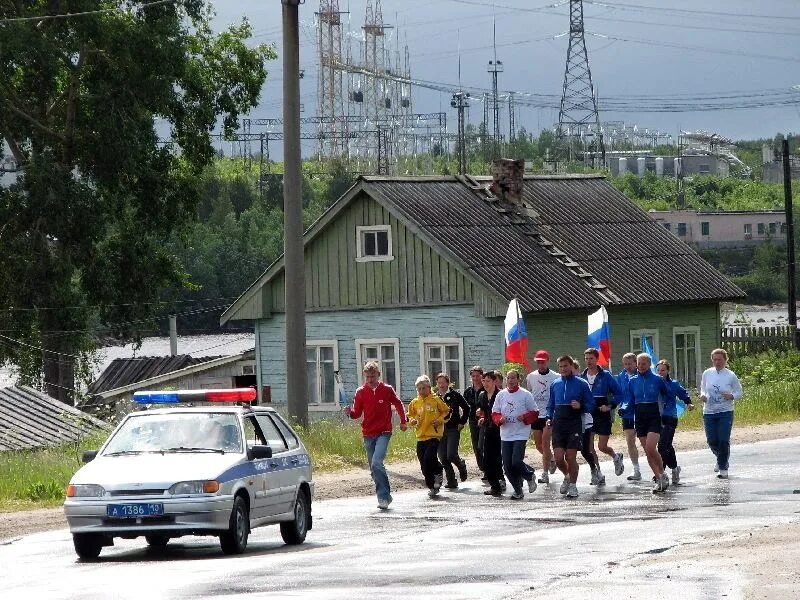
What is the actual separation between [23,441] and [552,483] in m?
10.7

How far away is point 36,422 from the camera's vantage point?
32.0 meters

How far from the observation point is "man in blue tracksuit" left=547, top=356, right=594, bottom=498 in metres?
22.0

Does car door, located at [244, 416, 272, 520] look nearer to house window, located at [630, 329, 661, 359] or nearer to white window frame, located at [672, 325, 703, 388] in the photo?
house window, located at [630, 329, 661, 359]

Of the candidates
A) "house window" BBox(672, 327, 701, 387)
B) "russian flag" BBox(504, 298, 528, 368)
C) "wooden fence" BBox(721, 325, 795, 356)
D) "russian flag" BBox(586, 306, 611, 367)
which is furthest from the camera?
"wooden fence" BBox(721, 325, 795, 356)

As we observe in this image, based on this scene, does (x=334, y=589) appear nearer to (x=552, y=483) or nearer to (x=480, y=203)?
(x=552, y=483)

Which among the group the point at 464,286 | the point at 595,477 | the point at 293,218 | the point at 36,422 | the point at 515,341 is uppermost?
the point at 293,218

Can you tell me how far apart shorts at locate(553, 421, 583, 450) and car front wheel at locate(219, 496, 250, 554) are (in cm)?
689

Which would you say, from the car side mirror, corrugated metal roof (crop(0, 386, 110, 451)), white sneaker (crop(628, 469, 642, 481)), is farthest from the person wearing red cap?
corrugated metal roof (crop(0, 386, 110, 451))

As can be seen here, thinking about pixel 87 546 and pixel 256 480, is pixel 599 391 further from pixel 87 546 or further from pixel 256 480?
pixel 87 546

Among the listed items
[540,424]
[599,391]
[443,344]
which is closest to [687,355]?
[443,344]

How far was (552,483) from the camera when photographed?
24.5 m

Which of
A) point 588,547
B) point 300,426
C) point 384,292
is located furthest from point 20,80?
point 588,547

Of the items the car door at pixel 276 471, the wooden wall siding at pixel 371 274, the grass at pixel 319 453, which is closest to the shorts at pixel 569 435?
the car door at pixel 276 471

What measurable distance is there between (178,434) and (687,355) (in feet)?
108
